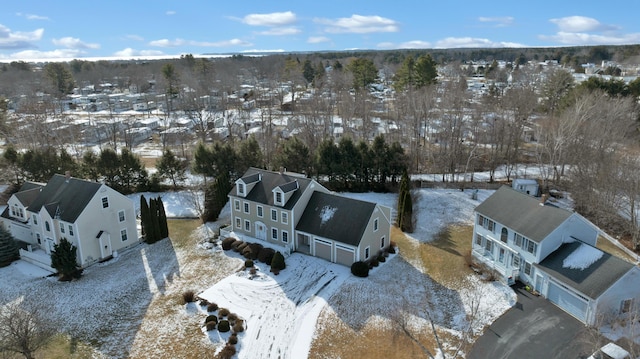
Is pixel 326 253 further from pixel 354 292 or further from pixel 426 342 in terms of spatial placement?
pixel 426 342

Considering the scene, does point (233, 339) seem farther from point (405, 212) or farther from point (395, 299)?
point (405, 212)

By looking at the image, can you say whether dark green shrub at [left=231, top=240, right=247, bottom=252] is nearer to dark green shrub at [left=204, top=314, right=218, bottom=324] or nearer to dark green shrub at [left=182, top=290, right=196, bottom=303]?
dark green shrub at [left=182, top=290, right=196, bottom=303]

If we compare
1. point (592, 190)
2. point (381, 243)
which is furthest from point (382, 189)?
point (592, 190)

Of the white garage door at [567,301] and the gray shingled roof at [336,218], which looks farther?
the gray shingled roof at [336,218]

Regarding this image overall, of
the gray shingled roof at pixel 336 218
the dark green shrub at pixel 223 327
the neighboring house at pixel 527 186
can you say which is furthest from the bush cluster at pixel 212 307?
the neighboring house at pixel 527 186

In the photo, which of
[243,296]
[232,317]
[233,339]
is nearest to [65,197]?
[243,296]

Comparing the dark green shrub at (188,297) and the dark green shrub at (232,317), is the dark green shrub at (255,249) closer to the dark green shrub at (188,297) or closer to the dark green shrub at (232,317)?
the dark green shrub at (188,297)
